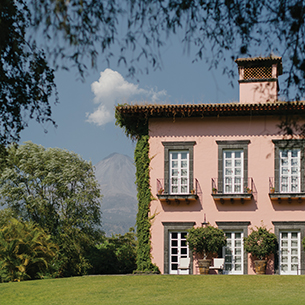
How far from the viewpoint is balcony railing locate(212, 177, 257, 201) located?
65.1 feet

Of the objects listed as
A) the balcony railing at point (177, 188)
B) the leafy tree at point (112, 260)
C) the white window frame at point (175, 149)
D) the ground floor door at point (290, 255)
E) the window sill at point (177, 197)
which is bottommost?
the leafy tree at point (112, 260)

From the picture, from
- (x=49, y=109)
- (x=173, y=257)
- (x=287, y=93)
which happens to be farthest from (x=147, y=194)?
(x=287, y=93)

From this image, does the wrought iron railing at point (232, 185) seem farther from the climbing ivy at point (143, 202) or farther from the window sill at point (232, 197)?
the climbing ivy at point (143, 202)

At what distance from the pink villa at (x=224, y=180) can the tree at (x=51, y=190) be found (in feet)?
40.1

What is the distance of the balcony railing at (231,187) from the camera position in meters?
19.8

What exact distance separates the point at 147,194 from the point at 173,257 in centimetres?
256

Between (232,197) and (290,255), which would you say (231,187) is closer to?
(232,197)

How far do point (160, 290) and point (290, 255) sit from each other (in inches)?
279

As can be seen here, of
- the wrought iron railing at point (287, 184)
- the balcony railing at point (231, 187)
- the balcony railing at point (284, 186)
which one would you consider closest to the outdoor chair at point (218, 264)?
the balcony railing at point (231, 187)

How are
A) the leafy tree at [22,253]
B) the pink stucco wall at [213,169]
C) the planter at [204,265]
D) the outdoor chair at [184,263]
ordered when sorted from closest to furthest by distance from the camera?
the leafy tree at [22,253], the planter at [204,265], the outdoor chair at [184,263], the pink stucco wall at [213,169]

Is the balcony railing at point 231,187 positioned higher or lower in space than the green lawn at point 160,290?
higher

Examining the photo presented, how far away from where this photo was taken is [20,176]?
3281 centimetres

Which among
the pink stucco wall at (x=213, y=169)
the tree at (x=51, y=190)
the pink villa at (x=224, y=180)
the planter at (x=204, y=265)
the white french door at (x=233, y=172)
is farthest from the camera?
the tree at (x=51, y=190)

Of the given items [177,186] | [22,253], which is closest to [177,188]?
[177,186]
